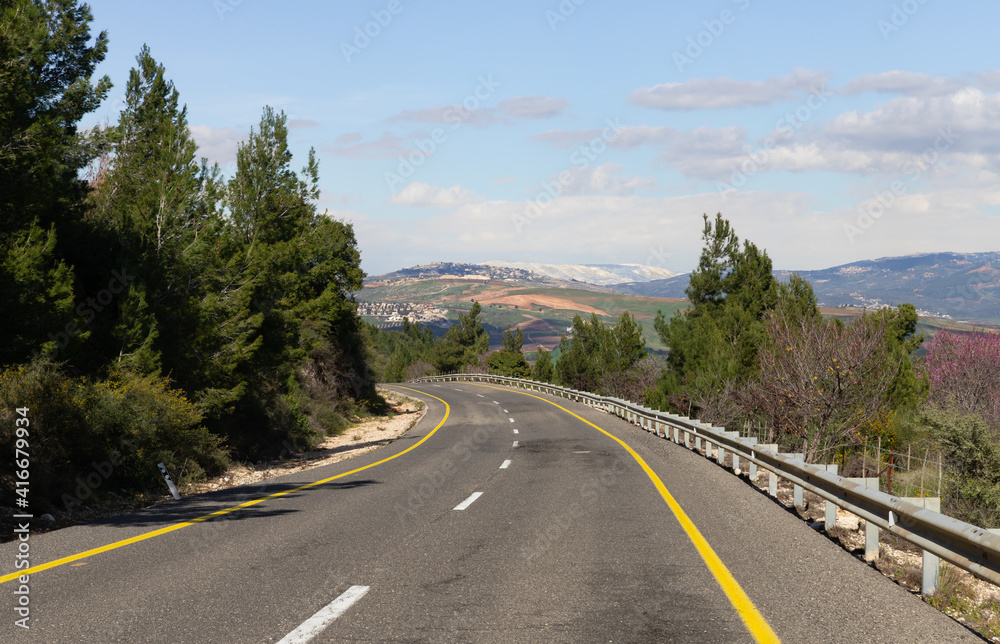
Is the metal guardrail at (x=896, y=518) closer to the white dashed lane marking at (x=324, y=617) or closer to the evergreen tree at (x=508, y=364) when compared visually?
the white dashed lane marking at (x=324, y=617)

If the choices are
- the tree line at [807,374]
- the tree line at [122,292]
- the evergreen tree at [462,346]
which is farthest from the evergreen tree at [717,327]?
the evergreen tree at [462,346]

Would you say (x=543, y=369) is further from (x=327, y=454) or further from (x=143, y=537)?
(x=143, y=537)

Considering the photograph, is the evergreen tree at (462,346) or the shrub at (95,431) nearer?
the shrub at (95,431)

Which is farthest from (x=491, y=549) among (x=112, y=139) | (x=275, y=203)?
(x=275, y=203)

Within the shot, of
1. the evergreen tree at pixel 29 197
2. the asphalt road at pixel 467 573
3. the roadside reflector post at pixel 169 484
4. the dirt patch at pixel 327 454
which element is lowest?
the dirt patch at pixel 327 454

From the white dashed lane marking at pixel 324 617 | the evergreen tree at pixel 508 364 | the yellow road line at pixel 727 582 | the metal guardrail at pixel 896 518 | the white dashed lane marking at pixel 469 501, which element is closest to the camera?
the white dashed lane marking at pixel 324 617

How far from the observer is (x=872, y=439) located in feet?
94.8

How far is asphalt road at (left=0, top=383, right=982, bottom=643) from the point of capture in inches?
191

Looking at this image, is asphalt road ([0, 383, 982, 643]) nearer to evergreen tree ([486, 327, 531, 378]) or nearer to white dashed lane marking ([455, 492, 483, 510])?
white dashed lane marking ([455, 492, 483, 510])

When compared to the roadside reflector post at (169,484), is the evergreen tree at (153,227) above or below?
above

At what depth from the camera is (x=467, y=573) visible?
639 cm

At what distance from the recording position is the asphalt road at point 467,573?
4.85 m

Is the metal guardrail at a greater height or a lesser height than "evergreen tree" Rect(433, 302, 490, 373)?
greater

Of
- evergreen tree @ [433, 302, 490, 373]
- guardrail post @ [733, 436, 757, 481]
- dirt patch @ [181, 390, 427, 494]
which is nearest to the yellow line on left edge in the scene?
dirt patch @ [181, 390, 427, 494]
